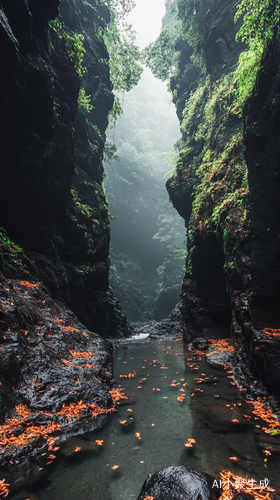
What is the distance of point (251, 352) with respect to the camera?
5426mm

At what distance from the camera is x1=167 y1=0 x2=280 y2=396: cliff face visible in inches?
220

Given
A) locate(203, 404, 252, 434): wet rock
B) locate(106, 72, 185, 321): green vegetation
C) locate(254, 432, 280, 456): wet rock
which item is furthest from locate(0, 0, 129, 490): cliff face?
locate(106, 72, 185, 321): green vegetation

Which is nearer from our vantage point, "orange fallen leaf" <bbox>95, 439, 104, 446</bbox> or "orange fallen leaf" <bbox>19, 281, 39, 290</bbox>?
"orange fallen leaf" <bbox>95, 439, 104, 446</bbox>

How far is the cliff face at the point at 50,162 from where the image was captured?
708 cm

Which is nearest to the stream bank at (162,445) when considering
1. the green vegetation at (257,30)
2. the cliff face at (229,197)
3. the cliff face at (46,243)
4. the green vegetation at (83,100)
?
the cliff face at (46,243)

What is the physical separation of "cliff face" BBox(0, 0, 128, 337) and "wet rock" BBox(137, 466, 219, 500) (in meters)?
5.68

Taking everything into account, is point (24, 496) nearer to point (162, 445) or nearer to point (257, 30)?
point (162, 445)

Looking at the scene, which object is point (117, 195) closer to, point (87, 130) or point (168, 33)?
point (168, 33)

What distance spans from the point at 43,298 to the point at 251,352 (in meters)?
5.57

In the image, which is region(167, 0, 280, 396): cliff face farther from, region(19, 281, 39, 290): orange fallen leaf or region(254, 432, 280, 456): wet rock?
region(19, 281, 39, 290): orange fallen leaf

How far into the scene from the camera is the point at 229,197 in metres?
9.38

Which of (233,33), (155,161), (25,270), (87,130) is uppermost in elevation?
(155,161)

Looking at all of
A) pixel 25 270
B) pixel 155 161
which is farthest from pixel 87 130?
pixel 155 161

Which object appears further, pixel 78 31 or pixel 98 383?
pixel 78 31
